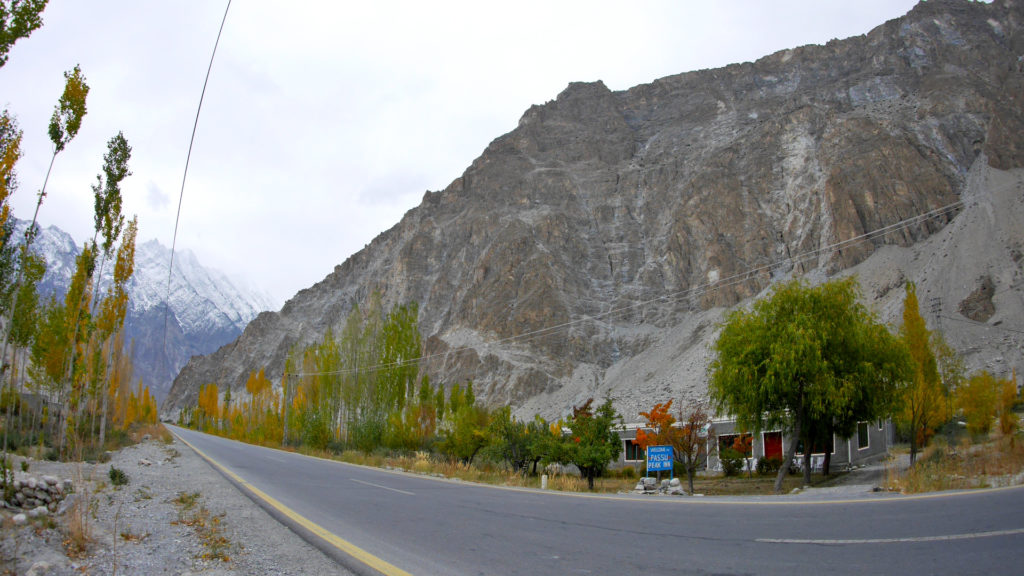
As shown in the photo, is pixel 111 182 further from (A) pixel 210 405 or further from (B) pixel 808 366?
(A) pixel 210 405

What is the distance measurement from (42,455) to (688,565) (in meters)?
22.9

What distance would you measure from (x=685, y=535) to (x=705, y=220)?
325 ft

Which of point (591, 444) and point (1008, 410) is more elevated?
point (1008, 410)

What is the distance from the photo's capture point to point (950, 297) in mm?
63562

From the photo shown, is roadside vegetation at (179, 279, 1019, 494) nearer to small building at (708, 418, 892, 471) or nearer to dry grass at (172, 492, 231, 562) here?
small building at (708, 418, 892, 471)

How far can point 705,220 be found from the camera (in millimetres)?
100938

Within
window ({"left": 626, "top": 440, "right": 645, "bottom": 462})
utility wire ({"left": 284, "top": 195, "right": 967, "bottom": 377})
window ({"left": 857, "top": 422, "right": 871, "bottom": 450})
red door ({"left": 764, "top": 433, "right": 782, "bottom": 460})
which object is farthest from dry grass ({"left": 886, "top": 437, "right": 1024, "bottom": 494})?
utility wire ({"left": 284, "top": 195, "right": 967, "bottom": 377})

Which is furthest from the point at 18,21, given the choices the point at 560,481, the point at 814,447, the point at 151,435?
the point at 151,435

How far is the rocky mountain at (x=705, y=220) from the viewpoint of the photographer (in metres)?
74.3

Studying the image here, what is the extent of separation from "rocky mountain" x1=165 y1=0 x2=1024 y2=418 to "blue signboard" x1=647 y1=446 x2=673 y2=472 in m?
47.5

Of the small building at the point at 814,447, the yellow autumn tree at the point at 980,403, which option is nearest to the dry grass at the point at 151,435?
the small building at the point at 814,447

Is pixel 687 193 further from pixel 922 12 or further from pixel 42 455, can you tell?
pixel 42 455

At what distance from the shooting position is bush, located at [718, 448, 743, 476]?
30.7 metres

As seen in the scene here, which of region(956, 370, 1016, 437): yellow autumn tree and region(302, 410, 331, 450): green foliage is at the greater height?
region(956, 370, 1016, 437): yellow autumn tree
